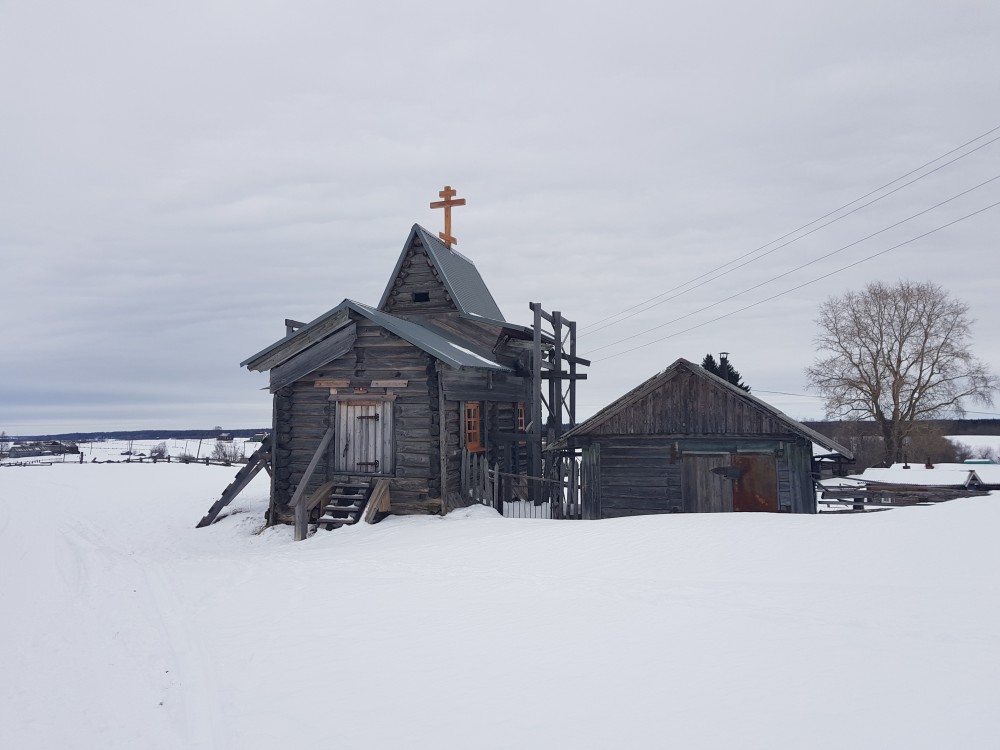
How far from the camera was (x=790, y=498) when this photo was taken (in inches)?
648

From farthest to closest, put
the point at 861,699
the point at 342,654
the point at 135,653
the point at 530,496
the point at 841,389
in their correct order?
the point at 841,389 < the point at 530,496 < the point at 135,653 < the point at 342,654 < the point at 861,699

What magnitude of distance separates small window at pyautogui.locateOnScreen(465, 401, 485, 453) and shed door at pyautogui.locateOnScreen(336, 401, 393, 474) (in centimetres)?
244

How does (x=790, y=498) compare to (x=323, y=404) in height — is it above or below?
below

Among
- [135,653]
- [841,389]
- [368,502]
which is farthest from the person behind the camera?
[841,389]

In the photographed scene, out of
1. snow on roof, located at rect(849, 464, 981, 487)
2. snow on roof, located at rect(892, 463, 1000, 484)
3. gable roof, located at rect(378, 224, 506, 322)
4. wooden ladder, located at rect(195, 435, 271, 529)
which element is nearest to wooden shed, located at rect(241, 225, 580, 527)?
wooden ladder, located at rect(195, 435, 271, 529)

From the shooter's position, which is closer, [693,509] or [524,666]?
[524,666]

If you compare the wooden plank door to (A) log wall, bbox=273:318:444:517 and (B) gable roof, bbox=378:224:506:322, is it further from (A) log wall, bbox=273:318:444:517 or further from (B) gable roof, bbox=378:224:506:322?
(B) gable roof, bbox=378:224:506:322

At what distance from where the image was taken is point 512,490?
22625 millimetres

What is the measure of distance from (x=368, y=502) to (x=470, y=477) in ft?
10.2

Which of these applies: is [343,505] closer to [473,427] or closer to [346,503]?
[346,503]

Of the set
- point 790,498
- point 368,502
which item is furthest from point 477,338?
point 790,498

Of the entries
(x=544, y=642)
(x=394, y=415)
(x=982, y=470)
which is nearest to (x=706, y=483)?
(x=394, y=415)

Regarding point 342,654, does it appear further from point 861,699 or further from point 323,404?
point 323,404

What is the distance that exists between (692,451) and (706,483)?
874 millimetres
